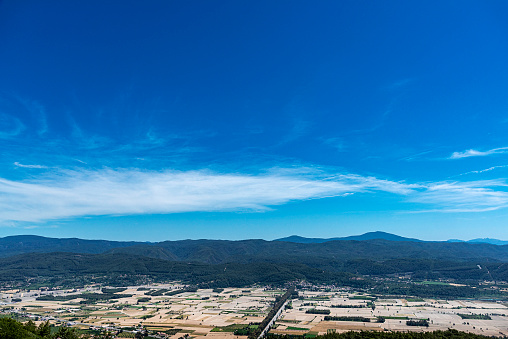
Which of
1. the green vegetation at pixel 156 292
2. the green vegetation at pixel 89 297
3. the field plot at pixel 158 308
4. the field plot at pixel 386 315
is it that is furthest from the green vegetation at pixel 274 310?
the green vegetation at pixel 89 297

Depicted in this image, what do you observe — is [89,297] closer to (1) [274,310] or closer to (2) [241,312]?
(2) [241,312]

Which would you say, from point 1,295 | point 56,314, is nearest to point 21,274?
point 1,295

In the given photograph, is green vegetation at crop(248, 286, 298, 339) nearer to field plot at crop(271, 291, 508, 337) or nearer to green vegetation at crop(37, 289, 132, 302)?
field plot at crop(271, 291, 508, 337)

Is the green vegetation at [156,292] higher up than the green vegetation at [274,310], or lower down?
higher up

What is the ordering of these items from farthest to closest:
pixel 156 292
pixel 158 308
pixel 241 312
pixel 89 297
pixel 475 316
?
pixel 156 292 < pixel 89 297 < pixel 158 308 < pixel 241 312 < pixel 475 316

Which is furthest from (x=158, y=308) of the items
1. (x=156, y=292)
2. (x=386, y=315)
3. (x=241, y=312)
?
(x=386, y=315)

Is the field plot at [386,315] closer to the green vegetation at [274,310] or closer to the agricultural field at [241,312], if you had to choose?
the agricultural field at [241,312]

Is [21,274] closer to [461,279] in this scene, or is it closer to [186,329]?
[186,329]

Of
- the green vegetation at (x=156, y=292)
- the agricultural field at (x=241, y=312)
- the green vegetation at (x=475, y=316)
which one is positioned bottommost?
the green vegetation at (x=475, y=316)
